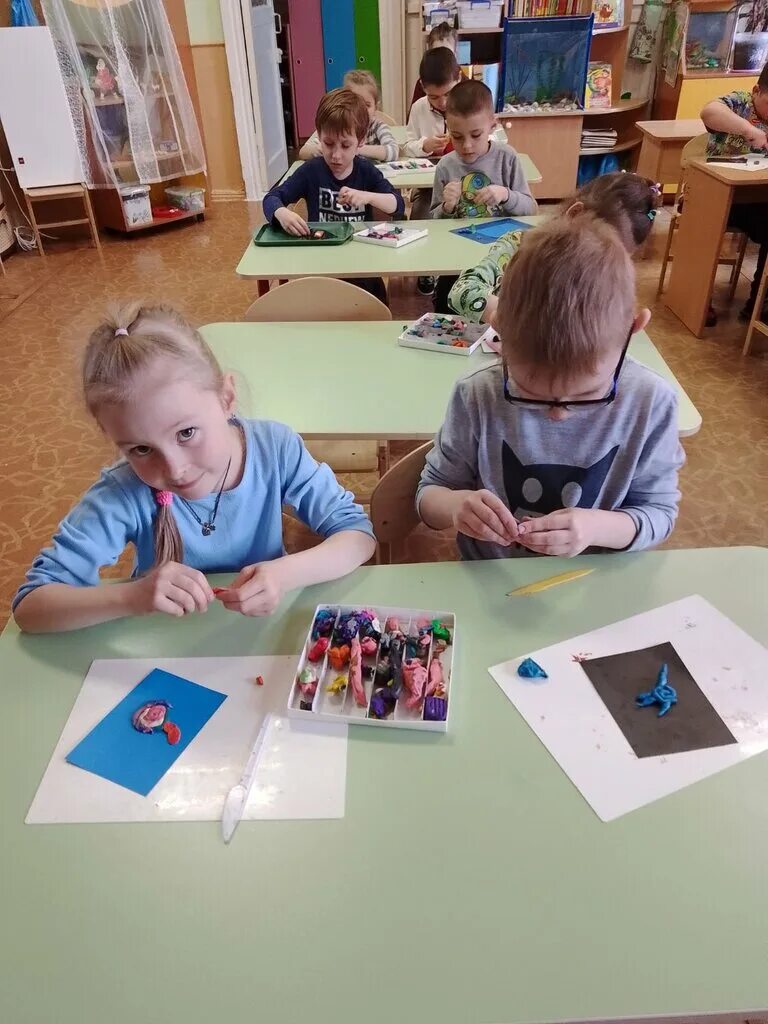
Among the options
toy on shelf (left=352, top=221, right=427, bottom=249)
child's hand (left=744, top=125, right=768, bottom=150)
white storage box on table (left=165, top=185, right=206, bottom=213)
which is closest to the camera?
toy on shelf (left=352, top=221, right=427, bottom=249)

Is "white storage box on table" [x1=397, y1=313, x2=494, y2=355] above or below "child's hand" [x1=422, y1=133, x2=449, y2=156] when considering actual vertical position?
below

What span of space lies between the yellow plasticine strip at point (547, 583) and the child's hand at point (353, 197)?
2.17m

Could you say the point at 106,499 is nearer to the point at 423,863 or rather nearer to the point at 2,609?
the point at 423,863

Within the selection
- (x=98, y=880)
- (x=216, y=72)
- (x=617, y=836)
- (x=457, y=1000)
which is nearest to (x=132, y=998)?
(x=98, y=880)

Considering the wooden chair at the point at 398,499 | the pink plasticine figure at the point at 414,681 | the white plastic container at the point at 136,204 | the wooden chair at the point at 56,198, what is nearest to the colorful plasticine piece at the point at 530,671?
the pink plasticine figure at the point at 414,681

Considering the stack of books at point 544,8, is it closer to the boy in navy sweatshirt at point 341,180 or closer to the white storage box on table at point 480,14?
the white storage box on table at point 480,14

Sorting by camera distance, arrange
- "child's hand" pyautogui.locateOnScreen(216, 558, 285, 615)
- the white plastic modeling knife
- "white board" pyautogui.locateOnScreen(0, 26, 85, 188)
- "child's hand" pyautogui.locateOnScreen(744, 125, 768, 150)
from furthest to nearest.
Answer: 1. "white board" pyautogui.locateOnScreen(0, 26, 85, 188)
2. "child's hand" pyautogui.locateOnScreen(744, 125, 768, 150)
3. "child's hand" pyautogui.locateOnScreen(216, 558, 285, 615)
4. the white plastic modeling knife

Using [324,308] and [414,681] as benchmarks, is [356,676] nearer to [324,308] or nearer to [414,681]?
[414,681]

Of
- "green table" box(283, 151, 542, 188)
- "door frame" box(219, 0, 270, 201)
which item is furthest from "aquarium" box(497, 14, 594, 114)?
"green table" box(283, 151, 542, 188)

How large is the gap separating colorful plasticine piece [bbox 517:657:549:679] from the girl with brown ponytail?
0.28 metres

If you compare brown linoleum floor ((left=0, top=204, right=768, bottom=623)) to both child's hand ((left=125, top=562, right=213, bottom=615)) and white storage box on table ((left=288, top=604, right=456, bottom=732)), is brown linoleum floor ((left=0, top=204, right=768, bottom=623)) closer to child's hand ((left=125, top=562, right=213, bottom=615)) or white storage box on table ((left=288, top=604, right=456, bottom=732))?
child's hand ((left=125, top=562, right=213, bottom=615))

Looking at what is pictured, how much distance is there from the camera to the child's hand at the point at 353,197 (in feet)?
8.88

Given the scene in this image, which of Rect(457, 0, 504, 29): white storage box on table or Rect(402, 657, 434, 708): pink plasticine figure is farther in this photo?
Rect(457, 0, 504, 29): white storage box on table

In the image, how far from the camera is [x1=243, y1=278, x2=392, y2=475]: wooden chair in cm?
184
